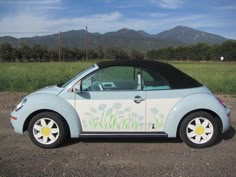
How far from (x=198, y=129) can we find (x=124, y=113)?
1312 mm

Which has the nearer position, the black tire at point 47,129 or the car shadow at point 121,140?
the black tire at point 47,129

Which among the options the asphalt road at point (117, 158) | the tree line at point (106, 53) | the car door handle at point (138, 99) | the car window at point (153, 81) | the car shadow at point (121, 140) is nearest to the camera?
the asphalt road at point (117, 158)

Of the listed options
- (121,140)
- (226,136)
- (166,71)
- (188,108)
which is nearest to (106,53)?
(226,136)

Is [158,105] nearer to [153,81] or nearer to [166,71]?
[153,81]

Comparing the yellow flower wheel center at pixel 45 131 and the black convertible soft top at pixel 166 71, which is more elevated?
the black convertible soft top at pixel 166 71

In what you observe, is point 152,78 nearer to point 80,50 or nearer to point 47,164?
point 47,164

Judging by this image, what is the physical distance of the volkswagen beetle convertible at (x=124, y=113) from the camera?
543 cm

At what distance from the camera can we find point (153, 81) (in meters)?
5.60

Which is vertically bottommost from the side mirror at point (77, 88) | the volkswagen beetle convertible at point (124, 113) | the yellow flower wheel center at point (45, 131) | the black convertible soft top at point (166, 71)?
the yellow flower wheel center at point (45, 131)

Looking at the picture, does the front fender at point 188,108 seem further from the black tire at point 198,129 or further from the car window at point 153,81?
the car window at point 153,81

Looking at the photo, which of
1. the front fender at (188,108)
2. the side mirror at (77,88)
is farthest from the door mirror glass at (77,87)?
the front fender at (188,108)

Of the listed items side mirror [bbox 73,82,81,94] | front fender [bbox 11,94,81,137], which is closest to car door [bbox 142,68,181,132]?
side mirror [bbox 73,82,81,94]

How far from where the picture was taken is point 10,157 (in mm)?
5066

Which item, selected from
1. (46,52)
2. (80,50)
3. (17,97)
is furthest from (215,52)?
(17,97)
